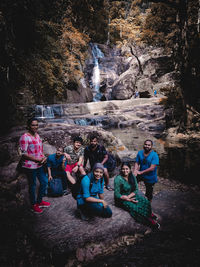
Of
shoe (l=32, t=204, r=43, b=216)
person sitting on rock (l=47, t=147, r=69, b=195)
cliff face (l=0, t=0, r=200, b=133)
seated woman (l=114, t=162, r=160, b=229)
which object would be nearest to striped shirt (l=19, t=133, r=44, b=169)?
person sitting on rock (l=47, t=147, r=69, b=195)

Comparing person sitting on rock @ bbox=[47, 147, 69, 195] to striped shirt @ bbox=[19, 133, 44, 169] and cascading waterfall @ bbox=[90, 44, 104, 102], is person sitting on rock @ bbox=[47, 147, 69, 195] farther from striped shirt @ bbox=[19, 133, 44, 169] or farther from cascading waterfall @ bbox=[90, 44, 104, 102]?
cascading waterfall @ bbox=[90, 44, 104, 102]

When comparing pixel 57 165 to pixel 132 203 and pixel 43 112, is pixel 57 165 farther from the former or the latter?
pixel 43 112

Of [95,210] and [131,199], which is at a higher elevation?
[131,199]

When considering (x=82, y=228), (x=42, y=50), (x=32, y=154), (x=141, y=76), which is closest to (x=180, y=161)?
(x=82, y=228)

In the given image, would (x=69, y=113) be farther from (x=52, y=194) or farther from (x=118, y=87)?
(x=52, y=194)

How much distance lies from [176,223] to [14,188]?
3585mm

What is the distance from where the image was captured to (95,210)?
288cm

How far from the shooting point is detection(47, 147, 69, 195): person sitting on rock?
3674 millimetres

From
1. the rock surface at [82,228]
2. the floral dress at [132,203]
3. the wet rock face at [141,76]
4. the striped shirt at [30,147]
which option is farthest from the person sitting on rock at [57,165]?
the wet rock face at [141,76]

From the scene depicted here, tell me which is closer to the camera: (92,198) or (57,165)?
(92,198)

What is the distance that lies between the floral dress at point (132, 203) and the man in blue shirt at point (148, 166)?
516 mm

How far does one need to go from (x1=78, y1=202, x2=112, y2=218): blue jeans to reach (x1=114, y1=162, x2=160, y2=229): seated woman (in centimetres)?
36

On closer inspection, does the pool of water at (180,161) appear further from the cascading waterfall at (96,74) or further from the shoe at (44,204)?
the cascading waterfall at (96,74)

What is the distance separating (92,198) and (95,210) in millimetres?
290
